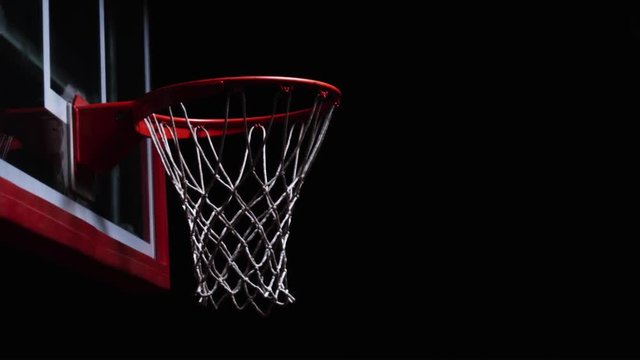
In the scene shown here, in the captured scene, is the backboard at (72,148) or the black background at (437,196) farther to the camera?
the black background at (437,196)

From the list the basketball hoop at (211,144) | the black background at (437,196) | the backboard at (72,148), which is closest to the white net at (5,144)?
the backboard at (72,148)

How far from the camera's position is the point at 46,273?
10.5 ft

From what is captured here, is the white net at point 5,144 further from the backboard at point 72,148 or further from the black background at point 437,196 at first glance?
the black background at point 437,196

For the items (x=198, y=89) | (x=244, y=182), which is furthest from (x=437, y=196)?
(x=198, y=89)

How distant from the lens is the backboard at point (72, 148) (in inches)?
65.3

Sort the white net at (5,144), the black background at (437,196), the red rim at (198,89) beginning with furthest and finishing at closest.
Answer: the black background at (437,196) < the red rim at (198,89) < the white net at (5,144)

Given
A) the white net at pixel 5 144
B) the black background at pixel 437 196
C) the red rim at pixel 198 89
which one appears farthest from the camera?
the black background at pixel 437 196

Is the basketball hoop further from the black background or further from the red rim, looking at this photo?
the black background

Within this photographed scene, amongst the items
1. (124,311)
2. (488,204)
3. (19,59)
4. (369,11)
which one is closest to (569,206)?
(488,204)

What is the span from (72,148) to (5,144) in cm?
34

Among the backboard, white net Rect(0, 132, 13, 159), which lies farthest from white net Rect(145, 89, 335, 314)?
white net Rect(0, 132, 13, 159)

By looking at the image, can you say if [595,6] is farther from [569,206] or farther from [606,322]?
[606,322]

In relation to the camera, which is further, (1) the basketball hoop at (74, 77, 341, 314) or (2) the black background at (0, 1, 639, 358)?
(2) the black background at (0, 1, 639, 358)

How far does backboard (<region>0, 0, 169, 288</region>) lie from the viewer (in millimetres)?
1658
